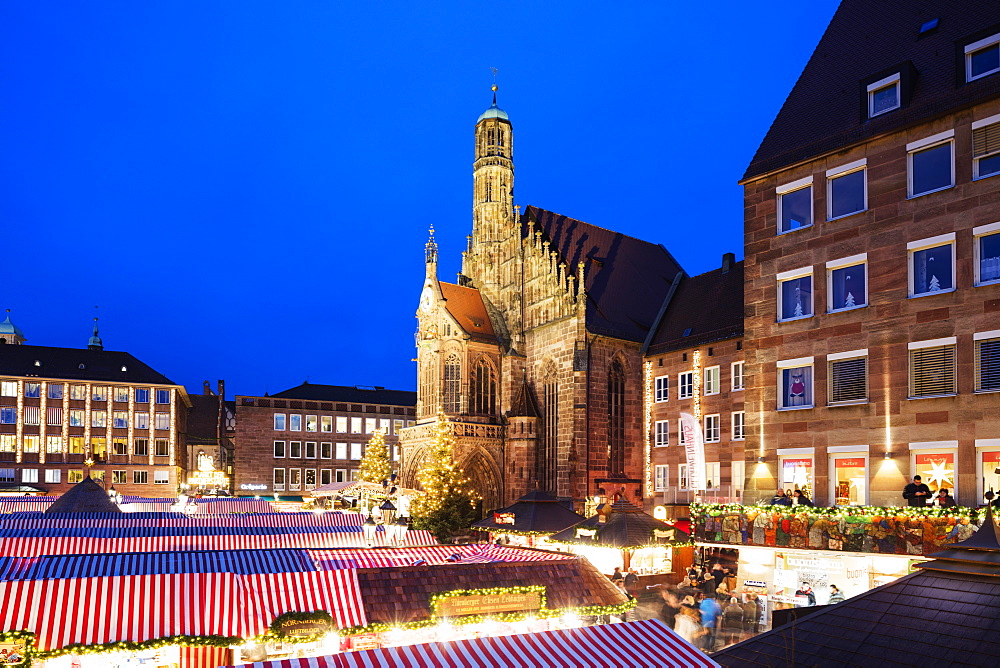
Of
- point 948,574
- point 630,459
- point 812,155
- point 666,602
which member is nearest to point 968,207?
point 812,155

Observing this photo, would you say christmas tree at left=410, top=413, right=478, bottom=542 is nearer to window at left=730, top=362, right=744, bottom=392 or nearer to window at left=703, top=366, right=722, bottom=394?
window at left=703, top=366, right=722, bottom=394

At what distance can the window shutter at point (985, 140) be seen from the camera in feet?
68.7

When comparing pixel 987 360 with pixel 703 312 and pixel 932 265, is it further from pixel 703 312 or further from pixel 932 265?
pixel 703 312

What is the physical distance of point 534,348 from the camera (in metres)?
53.1

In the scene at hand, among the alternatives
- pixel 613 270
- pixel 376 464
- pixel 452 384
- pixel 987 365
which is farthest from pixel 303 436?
pixel 987 365

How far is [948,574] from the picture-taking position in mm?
10359

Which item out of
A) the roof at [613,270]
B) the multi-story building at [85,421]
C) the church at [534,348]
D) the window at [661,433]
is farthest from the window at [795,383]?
the multi-story building at [85,421]

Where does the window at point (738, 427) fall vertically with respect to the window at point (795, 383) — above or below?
below

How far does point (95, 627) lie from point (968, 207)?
21352mm

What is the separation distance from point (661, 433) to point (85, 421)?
56187 millimetres

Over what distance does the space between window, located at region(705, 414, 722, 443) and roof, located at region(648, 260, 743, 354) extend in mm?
3825

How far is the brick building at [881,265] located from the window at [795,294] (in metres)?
0.05

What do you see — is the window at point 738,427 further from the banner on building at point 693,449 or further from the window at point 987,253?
the window at point 987,253

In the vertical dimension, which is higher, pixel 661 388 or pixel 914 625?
pixel 661 388
